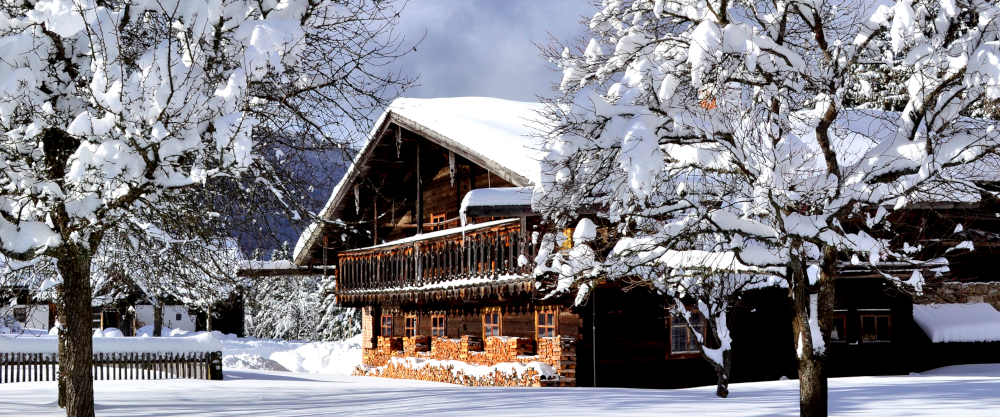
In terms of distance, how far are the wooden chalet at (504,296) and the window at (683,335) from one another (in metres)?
0.03

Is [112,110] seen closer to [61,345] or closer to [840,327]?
[61,345]

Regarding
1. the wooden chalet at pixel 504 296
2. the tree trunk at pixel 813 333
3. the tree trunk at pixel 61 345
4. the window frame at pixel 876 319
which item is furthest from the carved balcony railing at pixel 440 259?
the window frame at pixel 876 319

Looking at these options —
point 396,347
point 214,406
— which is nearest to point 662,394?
point 214,406

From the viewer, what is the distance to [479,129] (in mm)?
18594

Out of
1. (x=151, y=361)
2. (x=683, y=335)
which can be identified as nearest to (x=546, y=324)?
(x=683, y=335)

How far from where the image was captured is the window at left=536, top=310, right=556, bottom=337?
18.1 meters

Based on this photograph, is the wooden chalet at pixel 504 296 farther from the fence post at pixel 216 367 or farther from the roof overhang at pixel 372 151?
the fence post at pixel 216 367

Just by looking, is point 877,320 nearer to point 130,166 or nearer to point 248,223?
point 248,223

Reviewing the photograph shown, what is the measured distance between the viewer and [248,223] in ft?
35.3

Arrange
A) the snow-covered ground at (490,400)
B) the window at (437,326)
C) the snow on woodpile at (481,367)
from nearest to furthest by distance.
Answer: the snow-covered ground at (490,400) → the snow on woodpile at (481,367) → the window at (437,326)

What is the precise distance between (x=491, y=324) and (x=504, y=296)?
2053 millimetres

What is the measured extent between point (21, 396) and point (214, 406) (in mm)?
3647

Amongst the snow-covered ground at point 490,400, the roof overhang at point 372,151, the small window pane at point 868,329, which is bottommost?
the snow-covered ground at point 490,400

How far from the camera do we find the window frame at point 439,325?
74.8ft
